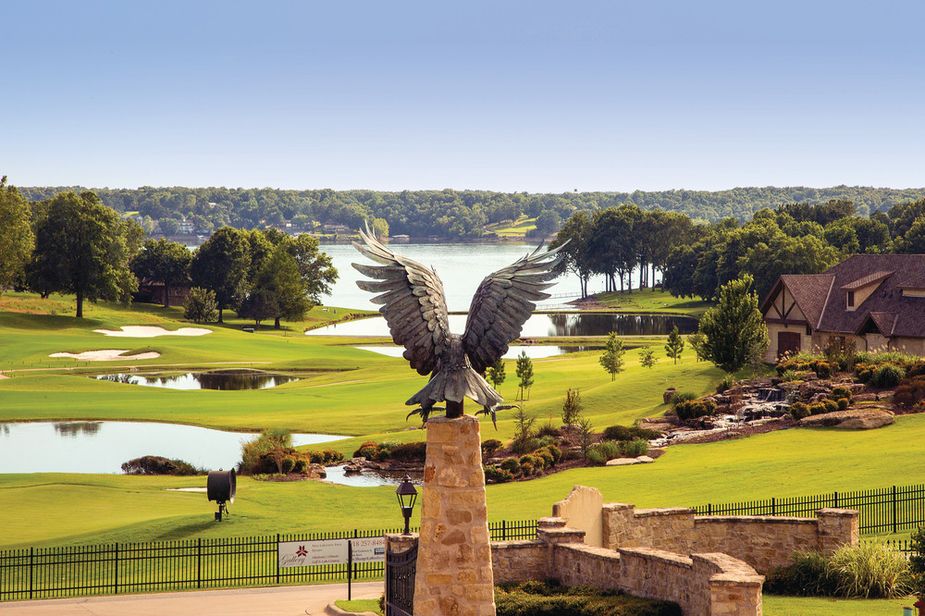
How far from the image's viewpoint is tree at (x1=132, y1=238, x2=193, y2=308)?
6004 inches

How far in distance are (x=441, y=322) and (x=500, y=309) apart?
3.21ft

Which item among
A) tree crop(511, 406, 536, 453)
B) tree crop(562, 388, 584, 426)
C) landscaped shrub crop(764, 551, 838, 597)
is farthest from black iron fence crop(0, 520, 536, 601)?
tree crop(562, 388, 584, 426)

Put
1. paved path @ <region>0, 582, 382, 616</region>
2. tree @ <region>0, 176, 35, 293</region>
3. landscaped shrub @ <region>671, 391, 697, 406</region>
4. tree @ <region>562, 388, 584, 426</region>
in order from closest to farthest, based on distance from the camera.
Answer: paved path @ <region>0, 582, 382, 616</region>
tree @ <region>562, 388, 584, 426</region>
landscaped shrub @ <region>671, 391, 697, 406</region>
tree @ <region>0, 176, 35, 293</region>

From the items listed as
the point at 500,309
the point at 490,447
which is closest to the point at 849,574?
the point at 500,309

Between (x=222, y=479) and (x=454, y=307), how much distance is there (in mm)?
128901

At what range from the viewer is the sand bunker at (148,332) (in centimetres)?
11387

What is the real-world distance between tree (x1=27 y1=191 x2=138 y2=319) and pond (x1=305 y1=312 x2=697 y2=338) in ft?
71.3

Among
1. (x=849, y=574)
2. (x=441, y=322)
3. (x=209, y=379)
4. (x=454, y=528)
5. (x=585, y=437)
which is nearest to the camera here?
(x=454, y=528)

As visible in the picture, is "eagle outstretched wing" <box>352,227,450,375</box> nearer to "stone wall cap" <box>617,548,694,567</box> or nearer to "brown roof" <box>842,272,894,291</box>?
"stone wall cap" <box>617,548,694,567</box>

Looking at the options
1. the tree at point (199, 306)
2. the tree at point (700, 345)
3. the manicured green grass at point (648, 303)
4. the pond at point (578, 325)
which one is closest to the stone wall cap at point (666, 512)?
the tree at point (700, 345)

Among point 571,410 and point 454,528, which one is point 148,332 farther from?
point 454,528

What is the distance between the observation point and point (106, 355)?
326 ft

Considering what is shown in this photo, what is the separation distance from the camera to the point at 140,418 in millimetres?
67000

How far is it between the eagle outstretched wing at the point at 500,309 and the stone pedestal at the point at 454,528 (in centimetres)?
124
